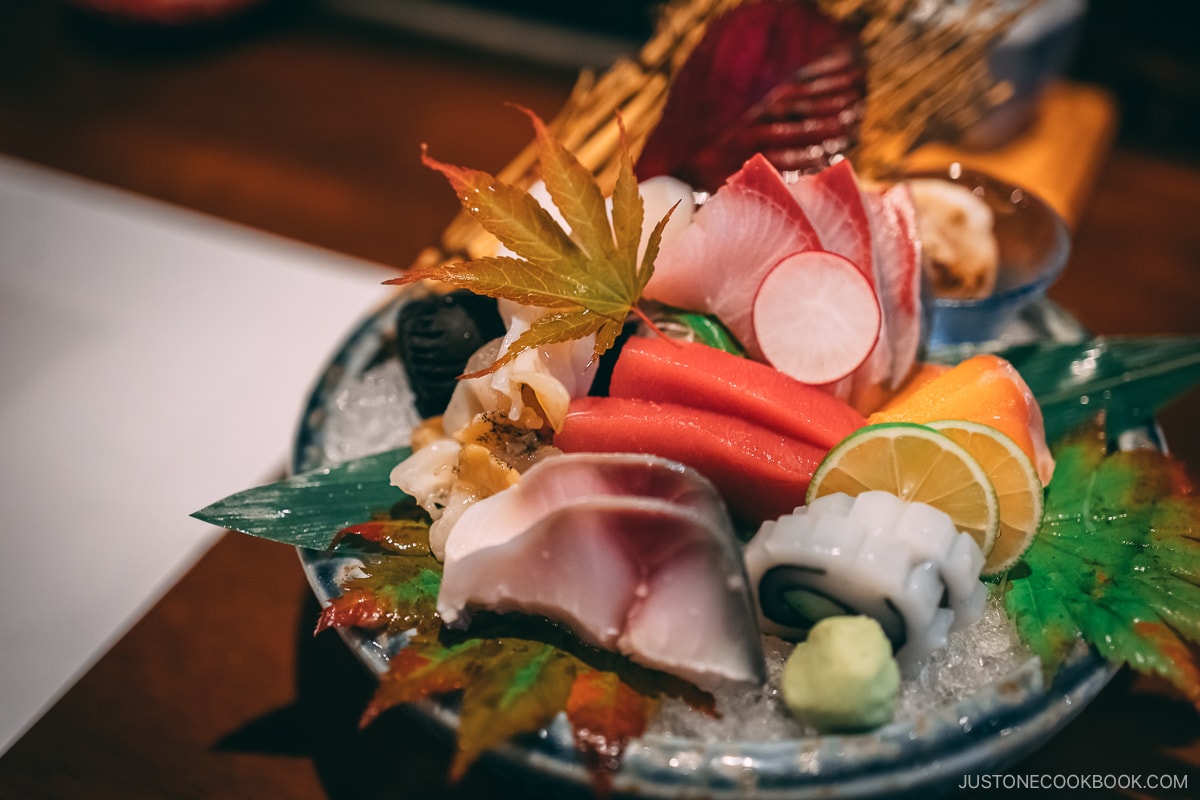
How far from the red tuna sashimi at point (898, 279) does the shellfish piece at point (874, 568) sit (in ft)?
1.28

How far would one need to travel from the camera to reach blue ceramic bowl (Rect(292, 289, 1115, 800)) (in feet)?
2.89

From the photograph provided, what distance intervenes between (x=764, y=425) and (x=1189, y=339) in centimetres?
86

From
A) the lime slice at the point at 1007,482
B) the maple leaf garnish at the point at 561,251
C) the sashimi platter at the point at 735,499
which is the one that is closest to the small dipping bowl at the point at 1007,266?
the sashimi platter at the point at 735,499

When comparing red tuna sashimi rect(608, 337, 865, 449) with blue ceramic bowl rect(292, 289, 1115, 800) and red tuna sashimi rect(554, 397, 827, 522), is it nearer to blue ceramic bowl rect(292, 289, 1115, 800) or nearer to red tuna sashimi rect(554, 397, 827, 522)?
red tuna sashimi rect(554, 397, 827, 522)

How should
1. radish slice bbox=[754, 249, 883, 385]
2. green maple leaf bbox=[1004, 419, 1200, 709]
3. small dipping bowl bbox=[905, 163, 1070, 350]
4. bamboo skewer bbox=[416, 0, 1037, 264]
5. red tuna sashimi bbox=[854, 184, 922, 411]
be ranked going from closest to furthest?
1. green maple leaf bbox=[1004, 419, 1200, 709]
2. radish slice bbox=[754, 249, 883, 385]
3. red tuna sashimi bbox=[854, 184, 922, 411]
4. small dipping bowl bbox=[905, 163, 1070, 350]
5. bamboo skewer bbox=[416, 0, 1037, 264]

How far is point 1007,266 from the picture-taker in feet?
5.83

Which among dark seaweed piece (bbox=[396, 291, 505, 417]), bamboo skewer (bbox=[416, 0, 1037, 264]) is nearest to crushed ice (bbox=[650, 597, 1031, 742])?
dark seaweed piece (bbox=[396, 291, 505, 417])

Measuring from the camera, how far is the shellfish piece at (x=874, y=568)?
3.10ft

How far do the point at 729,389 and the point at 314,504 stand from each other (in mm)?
624

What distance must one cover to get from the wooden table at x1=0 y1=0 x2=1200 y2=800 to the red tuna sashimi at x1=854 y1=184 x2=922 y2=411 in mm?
578

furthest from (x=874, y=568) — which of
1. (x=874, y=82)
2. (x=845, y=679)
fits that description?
(x=874, y=82)

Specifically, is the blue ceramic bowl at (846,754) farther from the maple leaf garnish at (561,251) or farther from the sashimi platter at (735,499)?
the maple leaf garnish at (561,251)

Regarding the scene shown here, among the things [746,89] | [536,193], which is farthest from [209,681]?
[746,89]

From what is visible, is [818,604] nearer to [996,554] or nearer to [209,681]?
[996,554]
